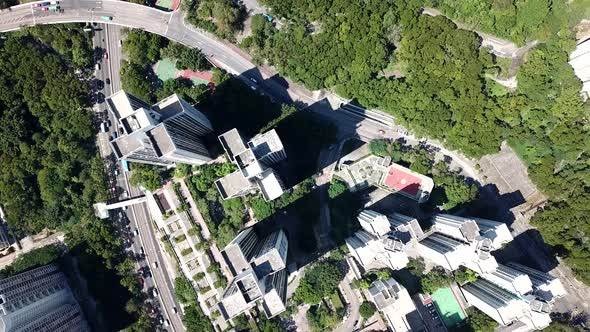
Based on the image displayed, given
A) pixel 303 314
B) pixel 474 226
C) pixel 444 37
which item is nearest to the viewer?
pixel 474 226

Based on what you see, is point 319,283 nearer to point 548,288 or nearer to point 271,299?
point 271,299

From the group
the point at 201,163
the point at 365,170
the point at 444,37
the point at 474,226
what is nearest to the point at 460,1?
the point at 444,37

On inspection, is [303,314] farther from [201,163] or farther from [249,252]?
[201,163]

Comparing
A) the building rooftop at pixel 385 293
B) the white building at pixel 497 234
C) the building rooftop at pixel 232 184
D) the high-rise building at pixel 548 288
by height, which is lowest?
the high-rise building at pixel 548 288

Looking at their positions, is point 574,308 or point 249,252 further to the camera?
point 574,308

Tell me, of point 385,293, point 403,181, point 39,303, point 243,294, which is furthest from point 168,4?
point 385,293

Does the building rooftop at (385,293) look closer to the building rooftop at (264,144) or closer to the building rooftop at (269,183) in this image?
the building rooftop at (269,183)

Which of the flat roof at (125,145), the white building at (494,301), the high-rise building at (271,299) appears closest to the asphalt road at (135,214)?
the flat roof at (125,145)
